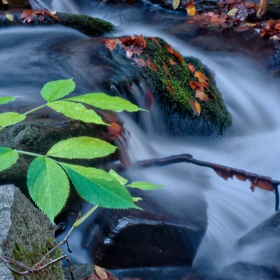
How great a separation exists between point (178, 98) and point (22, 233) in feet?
10.8

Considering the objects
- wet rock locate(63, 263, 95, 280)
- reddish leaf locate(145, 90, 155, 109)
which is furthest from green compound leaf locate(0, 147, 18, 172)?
reddish leaf locate(145, 90, 155, 109)

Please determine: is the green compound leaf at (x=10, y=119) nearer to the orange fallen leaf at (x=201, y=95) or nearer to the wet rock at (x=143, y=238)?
the wet rock at (x=143, y=238)

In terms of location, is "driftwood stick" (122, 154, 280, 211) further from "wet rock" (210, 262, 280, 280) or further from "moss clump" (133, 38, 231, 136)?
"wet rock" (210, 262, 280, 280)

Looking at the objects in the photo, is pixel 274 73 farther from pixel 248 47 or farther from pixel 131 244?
pixel 131 244

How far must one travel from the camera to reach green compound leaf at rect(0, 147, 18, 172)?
87cm

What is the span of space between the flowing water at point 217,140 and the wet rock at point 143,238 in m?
0.17

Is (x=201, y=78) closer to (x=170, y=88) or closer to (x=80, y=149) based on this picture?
(x=170, y=88)

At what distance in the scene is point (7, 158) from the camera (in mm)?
889

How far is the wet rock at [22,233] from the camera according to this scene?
131cm

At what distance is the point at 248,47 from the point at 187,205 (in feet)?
13.6

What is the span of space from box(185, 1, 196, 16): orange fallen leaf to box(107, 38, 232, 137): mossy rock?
3.49m

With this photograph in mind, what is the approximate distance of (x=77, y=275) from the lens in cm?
214

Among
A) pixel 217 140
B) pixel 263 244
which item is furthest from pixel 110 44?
pixel 263 244

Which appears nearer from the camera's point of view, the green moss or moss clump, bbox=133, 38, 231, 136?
the green moss
